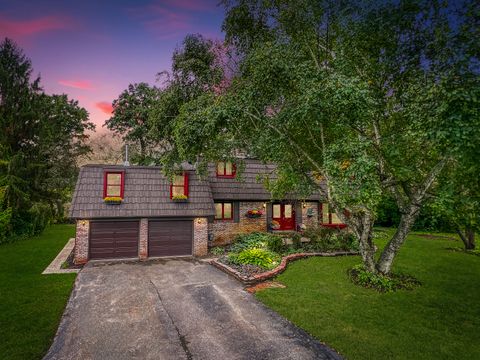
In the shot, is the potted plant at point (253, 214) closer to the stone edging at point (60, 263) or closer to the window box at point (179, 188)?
the window box at point (179, 188)

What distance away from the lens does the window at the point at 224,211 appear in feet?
65.2

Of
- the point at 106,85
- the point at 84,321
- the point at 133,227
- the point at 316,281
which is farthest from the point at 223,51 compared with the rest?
the point at 84,321

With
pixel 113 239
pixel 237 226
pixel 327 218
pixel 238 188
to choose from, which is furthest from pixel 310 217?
pixel 113 239

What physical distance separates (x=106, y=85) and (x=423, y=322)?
19248 mm

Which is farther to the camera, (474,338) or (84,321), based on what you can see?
(84,321)

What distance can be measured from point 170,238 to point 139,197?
9.64 feet

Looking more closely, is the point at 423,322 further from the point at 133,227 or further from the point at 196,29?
the point at 196,29

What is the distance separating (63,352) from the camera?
20.8ft

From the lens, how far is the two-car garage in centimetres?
1524

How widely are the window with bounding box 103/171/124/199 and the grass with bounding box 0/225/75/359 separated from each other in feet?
14.9

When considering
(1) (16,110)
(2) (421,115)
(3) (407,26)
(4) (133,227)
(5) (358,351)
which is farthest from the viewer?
(1) (16,110)

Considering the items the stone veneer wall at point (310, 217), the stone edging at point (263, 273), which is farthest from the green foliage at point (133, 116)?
the stone edging at point (263, 273)

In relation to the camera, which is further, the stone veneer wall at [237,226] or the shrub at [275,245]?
the stone veneer wall at [237,226]

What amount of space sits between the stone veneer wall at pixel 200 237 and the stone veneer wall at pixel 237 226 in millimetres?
2117
